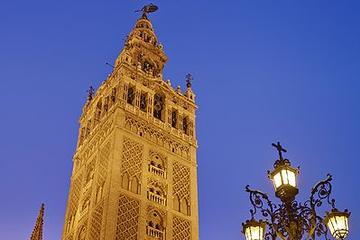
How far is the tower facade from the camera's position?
79.4 feet

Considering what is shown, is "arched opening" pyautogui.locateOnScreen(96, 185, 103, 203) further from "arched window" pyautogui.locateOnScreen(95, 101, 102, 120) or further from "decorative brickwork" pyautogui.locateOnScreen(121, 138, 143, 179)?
"arched window" pyautogui.locateOnScreen(95, 101, 102, 120)

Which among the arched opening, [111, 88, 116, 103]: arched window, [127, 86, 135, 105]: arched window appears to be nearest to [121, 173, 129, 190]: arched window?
the arched opening

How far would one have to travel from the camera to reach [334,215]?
8961mm

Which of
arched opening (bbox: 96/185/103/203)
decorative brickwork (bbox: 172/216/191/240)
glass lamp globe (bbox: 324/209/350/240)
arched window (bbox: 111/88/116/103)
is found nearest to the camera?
glass lamp globe (bbox: 324/209/350/240)

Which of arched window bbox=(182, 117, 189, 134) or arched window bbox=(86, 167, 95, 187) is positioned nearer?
arched window bbox=(86, 167, 95, 187)

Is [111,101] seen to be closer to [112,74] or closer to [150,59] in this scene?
[112,74]

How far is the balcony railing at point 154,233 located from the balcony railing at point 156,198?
154 cm

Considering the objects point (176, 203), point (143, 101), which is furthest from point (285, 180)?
point (143, 101)

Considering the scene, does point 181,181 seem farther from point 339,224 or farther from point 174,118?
point 339,224

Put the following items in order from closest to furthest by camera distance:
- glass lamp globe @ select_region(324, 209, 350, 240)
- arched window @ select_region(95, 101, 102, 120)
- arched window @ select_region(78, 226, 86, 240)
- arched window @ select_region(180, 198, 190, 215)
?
glass lamp globe @ select_region(324, 209, 350, 240) < arched window @ select_region(78, 226, 86, 240) < arched window @ select_region(180, 198, 190, 215) < arched window @ select_region(95, 101, 102, 120)

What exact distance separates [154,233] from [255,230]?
15.6m

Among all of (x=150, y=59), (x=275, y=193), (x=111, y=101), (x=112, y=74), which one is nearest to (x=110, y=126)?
(x=111, y=101)

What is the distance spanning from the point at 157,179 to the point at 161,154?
5.89 ft

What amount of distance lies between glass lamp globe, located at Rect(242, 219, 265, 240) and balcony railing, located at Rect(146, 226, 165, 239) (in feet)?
50.0
